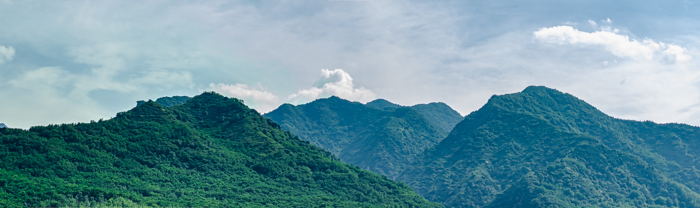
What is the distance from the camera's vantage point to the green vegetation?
3959 inches

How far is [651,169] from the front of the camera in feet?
638

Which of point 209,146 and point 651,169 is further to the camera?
point 651,169

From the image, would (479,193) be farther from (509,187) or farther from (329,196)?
(329,196)

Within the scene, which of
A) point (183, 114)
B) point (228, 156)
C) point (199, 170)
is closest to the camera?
point (199, 170)

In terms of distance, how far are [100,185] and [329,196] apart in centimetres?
4949

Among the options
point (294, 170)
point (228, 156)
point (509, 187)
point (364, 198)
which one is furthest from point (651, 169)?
point (228, 156)

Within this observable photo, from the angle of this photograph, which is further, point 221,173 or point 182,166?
point 221,173

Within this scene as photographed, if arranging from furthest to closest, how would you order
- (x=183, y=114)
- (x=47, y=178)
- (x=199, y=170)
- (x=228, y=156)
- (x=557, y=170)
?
(x=557, y=170)
(x=183, y=114)
(x=228, y=156)
(x=199, y=170)
(x=47, y=178)

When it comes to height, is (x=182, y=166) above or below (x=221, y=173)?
above

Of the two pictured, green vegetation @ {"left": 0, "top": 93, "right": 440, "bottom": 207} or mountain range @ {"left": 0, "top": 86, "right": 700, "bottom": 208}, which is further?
mountain range @ {"left": 0, "top": 86, "right": 700, "bottom": 208}

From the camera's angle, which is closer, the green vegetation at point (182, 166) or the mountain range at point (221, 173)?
the green vegetation at point (182, 166)

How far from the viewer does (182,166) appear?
12700 centimetres

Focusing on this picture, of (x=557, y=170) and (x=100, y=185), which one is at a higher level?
(x=557, y=170)

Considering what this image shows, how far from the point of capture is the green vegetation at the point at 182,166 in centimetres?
10056
